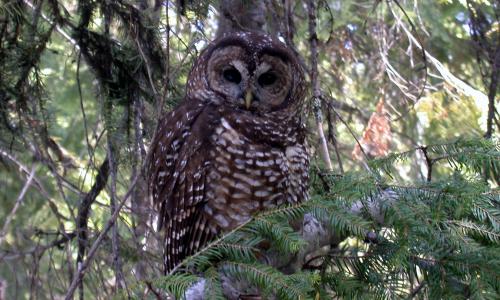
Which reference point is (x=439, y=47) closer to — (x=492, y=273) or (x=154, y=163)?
(x=154, y=163)

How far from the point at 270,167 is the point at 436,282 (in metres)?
1.13

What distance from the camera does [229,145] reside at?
317cm

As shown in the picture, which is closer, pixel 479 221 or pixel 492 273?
pixel 492 273

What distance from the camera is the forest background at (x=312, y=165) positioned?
224 cm

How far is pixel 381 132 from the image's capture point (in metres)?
4.90

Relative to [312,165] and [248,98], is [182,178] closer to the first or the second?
[248,98]

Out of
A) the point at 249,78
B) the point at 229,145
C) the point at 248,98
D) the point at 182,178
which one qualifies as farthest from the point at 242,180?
the point at 249,78

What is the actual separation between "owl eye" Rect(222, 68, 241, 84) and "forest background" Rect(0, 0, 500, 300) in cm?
25

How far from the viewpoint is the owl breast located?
311 cm

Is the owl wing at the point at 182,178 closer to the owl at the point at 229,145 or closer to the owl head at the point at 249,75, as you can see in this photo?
the owl at the point at 229,145

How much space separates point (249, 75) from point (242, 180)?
60 cm

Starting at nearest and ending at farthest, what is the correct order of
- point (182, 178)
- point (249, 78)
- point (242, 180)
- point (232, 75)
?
point (242, 180) < point (182, 178) < point (249, 78) < point (232, 75)

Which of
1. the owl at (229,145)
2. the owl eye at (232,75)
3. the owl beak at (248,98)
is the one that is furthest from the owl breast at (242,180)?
the owl eye at (232,75)

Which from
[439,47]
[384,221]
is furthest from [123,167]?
[439,47]
